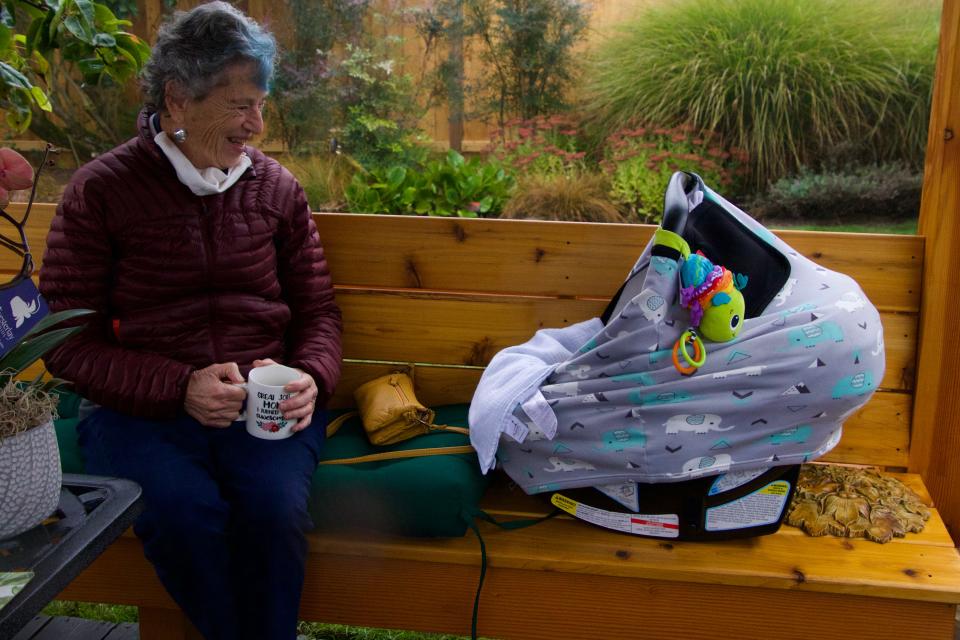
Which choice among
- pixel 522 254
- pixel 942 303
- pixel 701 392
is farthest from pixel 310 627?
pixel 942 303

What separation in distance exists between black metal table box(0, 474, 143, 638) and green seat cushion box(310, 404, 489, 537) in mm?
675

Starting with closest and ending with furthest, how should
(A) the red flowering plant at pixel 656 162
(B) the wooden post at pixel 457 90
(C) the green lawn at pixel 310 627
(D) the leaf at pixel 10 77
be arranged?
(D) the leaf at pixel 10 77
(C) the green lawn at pixel 310 627
(A) the red flowering plant at pixel 656 162
(B) the wooden post at pixel 457 90

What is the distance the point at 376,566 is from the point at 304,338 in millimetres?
592

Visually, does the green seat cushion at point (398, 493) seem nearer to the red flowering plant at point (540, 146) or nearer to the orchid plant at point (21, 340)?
the orchid plant at point (21, 340)

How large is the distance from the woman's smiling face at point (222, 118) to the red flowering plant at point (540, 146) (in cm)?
238

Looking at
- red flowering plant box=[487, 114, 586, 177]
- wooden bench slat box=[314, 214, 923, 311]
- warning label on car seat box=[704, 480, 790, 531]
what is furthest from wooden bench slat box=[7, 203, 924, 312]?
red flowering plant box=[487, 114, 586, 177]

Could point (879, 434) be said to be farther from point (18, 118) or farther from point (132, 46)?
point (18, 118)

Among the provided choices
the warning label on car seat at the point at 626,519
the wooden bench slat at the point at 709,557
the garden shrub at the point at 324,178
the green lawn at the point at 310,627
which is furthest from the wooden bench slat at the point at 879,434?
the garden shrub at the point at 324,178

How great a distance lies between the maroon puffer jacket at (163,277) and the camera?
6.41 ft

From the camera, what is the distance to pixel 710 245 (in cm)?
198

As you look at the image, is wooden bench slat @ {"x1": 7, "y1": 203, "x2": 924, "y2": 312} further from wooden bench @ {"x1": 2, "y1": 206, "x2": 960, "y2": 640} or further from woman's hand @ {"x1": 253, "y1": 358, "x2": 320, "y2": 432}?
woman's hand @ {"x1": 253, "y1": 358, "x2": 320, "y2": 432}

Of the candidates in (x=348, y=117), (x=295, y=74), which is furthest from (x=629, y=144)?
(x=295, y=74)

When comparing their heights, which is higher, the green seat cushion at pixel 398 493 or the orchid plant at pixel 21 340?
the orchid plant at pixel 21 340

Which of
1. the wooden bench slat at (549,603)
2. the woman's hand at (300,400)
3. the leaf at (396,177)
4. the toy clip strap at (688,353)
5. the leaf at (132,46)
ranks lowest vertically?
the wooden bench slat at (549,603)
